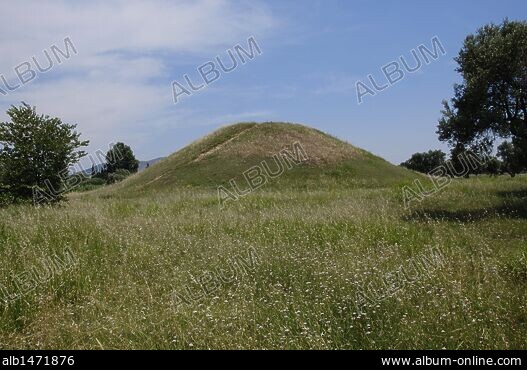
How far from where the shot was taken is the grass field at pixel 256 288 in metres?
4.92

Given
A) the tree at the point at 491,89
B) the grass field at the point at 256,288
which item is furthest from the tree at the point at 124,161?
the grass field at the point at 256,288

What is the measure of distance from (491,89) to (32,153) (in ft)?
67.1

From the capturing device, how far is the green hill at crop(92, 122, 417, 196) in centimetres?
3797

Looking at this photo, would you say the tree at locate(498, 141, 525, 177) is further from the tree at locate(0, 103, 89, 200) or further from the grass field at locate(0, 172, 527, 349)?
the tree at locate(0, 103, 89, 200)

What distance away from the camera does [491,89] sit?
1900 cm

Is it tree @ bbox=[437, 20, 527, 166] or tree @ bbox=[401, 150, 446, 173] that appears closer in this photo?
tree @ bbox=[437, 20, 527, 166]

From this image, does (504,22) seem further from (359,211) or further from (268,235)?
(268,235)

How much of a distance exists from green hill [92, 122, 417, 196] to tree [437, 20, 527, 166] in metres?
16.5
